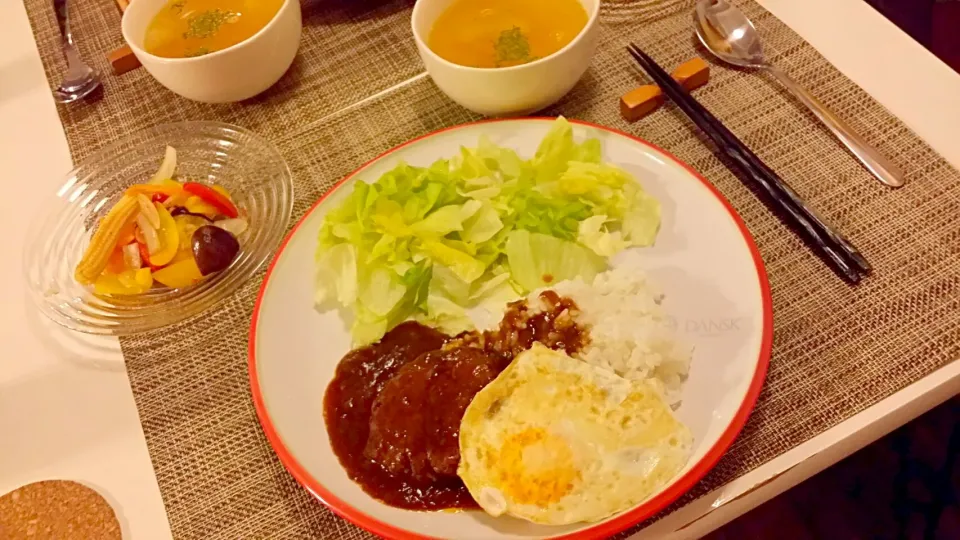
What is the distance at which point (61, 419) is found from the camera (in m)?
1.55

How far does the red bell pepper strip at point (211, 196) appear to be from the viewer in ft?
5.76

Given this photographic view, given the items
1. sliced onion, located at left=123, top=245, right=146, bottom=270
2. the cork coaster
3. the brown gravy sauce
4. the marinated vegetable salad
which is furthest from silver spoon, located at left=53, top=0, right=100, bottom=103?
the brown gravy sauce

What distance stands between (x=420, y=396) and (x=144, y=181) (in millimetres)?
1152

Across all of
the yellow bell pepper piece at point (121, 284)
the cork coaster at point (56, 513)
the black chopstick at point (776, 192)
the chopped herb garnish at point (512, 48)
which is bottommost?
the cork coaster at point (56, 513)

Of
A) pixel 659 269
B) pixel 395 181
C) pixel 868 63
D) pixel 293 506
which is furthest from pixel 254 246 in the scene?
pixel 868 63

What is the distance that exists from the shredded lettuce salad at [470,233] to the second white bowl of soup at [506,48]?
6.2 inches

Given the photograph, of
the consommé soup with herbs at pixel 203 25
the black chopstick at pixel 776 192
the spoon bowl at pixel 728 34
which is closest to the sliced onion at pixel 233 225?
the consommé soup with herbs at pixel 203 25

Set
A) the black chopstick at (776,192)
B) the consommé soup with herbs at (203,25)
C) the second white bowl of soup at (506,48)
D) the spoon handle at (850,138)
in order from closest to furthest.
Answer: the black chopstick at (776,192) < the spoon handle at (850,138) < the second white bowl of soup at (506,48) < the consommé soup with herbs at (203,25)

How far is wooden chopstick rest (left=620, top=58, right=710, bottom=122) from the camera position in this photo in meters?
1.84

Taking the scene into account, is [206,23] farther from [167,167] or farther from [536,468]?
[536,468]

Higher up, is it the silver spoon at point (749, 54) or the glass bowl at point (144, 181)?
the silver spoon at point (749, 54)

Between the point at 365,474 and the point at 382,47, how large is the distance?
1.44m

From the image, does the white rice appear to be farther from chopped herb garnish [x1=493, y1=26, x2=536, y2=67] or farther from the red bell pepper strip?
the red bell pepper strip

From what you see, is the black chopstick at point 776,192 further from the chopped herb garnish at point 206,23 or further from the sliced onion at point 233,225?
the chopped herb garnish at point 206,23
